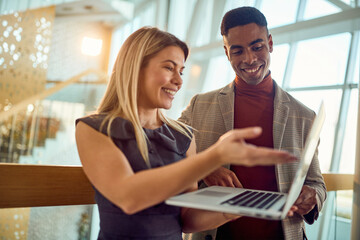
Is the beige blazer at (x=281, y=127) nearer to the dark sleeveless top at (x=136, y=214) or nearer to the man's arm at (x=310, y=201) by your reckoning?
the man's arm at (x=310, y=201)

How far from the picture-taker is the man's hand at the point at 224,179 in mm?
1245

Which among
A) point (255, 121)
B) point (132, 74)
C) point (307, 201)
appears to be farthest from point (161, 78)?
point (307, 201)

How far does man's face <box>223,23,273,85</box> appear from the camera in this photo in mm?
1434

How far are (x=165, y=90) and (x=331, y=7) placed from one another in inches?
107

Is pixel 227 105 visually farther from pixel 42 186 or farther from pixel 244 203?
pixel 42 186

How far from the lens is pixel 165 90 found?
1.12 metres

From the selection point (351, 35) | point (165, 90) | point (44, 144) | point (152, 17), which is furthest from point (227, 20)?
point (44, 144)

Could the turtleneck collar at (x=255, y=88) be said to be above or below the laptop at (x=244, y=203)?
above

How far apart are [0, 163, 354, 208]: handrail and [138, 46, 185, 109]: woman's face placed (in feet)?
1.36

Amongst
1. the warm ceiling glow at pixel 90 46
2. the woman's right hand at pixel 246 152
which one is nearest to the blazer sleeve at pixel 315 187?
the woman's right hand at pixel 246 152

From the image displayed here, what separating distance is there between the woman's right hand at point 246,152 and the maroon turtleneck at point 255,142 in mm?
703

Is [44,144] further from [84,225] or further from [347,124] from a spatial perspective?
[347,124]

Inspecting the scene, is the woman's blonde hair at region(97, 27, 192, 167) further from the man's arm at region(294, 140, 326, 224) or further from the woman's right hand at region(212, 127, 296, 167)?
the man's arm at region(294, 140, 326, 224)

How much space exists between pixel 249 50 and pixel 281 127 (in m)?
0.38
